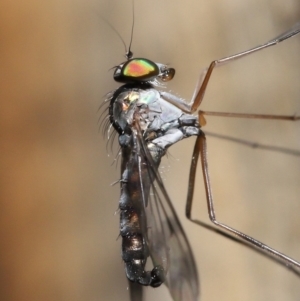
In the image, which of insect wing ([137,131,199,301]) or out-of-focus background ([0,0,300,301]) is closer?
insect wing ([137,131,199,301])

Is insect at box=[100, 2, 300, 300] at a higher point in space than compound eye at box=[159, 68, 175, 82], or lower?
lower

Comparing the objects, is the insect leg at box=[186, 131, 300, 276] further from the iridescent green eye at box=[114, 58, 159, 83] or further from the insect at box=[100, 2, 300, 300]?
the iridescent green eye at box=[114, 58, 159, 83]

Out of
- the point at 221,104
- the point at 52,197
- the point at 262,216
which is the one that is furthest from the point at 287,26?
the point at 52,197

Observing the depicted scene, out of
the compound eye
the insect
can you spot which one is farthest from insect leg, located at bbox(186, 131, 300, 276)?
the compound eye

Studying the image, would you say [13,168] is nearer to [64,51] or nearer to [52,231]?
[52,231]

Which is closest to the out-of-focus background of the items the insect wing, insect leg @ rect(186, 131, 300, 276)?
insect leg @ rect(186, 131, 300, 276)

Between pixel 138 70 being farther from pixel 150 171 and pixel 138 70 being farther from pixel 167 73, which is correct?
pixel 150 171

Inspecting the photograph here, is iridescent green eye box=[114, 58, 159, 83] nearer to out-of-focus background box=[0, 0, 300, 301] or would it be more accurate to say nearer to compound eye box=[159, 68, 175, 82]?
compound eye box=[159, 68, 175, 82]

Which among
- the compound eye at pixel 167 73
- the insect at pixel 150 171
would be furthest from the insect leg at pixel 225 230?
the compound eye at pixel 167 73
